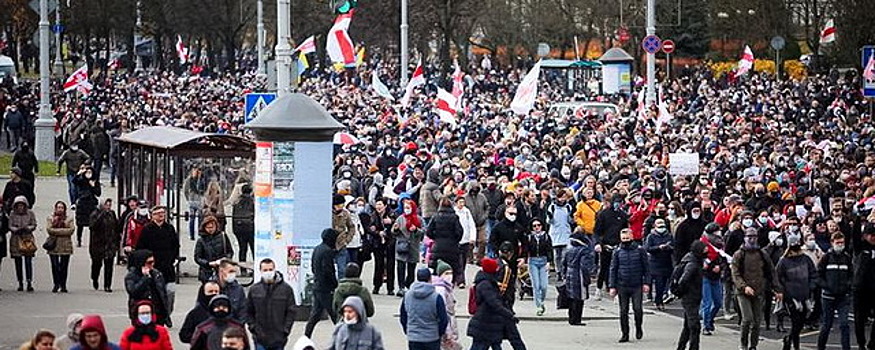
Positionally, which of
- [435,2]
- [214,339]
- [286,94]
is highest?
[435,2]

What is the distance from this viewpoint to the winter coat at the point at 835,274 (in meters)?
20.9

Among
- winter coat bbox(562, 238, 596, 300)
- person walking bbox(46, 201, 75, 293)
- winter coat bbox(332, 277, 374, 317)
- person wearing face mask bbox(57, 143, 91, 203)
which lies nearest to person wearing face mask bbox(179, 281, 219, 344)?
winter coat bbox(332, 277, 374, 317)

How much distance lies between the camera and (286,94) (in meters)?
22.4

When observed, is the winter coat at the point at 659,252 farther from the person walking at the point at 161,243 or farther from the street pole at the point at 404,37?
the street pole at the point at 404,37

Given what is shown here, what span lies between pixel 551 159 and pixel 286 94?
16794 millimetres

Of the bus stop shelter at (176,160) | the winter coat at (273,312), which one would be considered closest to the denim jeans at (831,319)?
the winter coat at (273,312)

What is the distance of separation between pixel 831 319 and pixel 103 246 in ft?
28.8

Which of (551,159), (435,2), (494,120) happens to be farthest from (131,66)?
(551,159)

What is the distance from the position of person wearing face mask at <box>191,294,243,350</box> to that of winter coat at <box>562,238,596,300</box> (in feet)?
26.2

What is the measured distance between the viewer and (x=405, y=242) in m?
25.6

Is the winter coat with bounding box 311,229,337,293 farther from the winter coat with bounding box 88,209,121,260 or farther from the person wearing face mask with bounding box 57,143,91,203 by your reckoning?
the person wearing face mask with bounding box 57,143,91,203

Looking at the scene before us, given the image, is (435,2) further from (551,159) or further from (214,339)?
(214,339)

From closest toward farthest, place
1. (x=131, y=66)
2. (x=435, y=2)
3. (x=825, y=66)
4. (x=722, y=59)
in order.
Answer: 1. (x=825, y=66)
2. (x=435, y=2)
3. (x=722, y=59)
4. (x=131, y=66)

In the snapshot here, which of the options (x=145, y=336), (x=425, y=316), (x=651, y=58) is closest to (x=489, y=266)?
(x=425, y=316)
